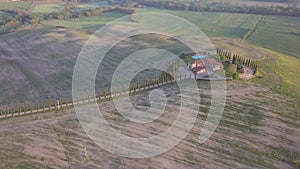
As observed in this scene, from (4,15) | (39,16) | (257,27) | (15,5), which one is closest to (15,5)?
(15,5)

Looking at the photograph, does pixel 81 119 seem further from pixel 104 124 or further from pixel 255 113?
pixel 255 113

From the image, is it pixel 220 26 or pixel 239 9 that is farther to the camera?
pixel 239 9

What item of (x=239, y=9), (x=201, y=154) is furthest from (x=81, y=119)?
(x=239, y=9)

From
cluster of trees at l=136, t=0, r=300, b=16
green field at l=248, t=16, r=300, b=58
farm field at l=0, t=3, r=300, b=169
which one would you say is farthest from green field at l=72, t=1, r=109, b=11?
green field at l=248, t=16, r=300, b=58

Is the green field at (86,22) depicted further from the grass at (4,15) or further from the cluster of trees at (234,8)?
the cluster of trees at (234,8)

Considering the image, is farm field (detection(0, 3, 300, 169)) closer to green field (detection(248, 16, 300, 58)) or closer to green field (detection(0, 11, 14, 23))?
green field (detection(248, 16, 300, 58))

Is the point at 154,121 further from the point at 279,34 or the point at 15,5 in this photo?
the point at 15,5

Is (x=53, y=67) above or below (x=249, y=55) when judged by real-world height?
below

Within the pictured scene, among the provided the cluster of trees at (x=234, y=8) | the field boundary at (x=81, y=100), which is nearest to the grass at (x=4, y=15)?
the cluster of trees at (x=234, y=8)
